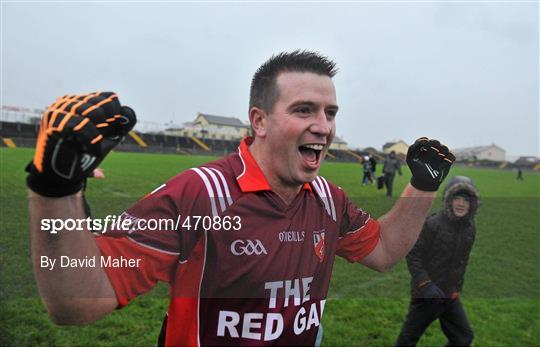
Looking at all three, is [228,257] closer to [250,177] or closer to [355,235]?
[250,177]

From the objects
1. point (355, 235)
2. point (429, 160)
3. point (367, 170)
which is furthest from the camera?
point (367, 170)

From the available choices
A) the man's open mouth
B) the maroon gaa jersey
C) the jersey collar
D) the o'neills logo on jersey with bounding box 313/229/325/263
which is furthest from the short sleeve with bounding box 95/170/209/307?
the o'neills logo on jersey with bounding box 313/229/325/263

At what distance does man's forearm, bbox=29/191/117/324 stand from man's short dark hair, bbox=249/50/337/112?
977mm

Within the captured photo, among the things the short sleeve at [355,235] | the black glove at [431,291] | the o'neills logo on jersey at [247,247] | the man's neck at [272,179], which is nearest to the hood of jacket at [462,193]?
the black glove at [431,291]

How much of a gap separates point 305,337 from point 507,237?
9867 millimetres

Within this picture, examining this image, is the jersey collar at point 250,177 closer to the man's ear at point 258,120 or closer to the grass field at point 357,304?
the man's ear at point 258,120

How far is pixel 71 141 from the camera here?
3.66 feet

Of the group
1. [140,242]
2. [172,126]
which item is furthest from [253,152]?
[172,126]

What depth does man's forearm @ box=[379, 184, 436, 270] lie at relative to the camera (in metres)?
2.24

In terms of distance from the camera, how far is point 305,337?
6.58 feet

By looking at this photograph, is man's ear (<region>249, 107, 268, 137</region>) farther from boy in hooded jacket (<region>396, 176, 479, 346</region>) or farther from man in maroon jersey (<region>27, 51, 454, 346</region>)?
boy in hooded jacket (<region>396, 176, 479, 346</region>)

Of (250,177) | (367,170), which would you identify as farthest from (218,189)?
(367,170)

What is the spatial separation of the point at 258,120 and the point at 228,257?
703mm

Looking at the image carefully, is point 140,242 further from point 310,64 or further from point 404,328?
point 404,328
